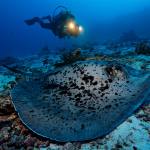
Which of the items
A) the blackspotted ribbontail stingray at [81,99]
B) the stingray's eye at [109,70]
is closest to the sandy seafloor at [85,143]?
the blackspotted ribbontail stingray at [81,99]

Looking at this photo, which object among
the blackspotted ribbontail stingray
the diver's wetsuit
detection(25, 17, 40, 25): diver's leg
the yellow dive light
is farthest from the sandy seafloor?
detection(25, 17, 40, 25): diver's leg

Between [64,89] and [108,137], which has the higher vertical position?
[64,89]

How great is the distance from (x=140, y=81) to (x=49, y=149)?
1.90 meters

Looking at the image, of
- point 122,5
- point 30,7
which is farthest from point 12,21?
point 122,5

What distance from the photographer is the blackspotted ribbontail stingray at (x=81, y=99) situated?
9.50 ft

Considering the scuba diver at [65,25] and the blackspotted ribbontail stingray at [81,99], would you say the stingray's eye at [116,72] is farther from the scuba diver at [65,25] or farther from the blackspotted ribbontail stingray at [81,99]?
the scuba diver at [65,25]

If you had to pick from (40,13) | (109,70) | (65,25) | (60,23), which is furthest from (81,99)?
(40,13)

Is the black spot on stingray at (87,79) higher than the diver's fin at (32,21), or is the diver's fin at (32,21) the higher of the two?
the diver's fin at (32,21)

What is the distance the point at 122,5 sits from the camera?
121500 mm

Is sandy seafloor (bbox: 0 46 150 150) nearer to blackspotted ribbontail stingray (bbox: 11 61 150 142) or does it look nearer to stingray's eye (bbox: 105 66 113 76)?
blackspotted ribbontail stingray (bbox: 11 61 150 142)

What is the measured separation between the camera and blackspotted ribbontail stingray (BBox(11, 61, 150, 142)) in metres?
2.90

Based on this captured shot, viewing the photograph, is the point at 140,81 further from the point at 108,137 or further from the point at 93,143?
the point at 93,143

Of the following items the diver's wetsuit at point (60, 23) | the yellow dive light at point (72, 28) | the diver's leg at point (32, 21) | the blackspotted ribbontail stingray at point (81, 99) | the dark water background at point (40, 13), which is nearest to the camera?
the blackspotted ribbontail stingray at point (81, 99)

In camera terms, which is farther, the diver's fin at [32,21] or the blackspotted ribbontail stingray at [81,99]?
the diver's fin at [32,21]
